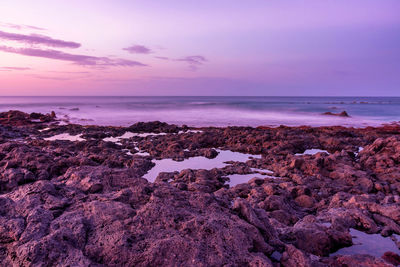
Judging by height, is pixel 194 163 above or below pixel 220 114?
below

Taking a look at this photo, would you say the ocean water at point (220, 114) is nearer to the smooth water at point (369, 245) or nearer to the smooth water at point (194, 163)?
the smooth water at point (194, 163)

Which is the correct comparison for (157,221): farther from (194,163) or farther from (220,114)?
(220,114)

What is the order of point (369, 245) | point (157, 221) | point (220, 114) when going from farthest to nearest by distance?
point (220, 114), point (369, 245), point (157, 221)

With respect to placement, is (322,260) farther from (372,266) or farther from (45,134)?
(45,134)

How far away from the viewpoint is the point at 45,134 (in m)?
22.1

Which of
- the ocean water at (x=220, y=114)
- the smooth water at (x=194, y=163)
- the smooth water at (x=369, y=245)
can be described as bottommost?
the smooth water at (x=194, y=163)

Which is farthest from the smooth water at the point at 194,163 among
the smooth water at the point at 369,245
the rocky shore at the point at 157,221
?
the smooth water at the point at 369,245

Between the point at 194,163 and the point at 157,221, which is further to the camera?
the point at 194,163

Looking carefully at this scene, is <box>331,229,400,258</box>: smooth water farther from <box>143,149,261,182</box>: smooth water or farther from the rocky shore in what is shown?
<box>143,149,261,182</box>: smooth water

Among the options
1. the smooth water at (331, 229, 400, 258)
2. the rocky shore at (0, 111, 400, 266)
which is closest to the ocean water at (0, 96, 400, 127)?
the rocky shore at (0, 111, 400, 266)

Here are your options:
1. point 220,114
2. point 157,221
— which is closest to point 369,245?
point 157,221

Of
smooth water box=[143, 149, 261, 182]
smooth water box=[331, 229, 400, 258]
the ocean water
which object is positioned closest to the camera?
smooth water box=[331, 229, 400, 258]

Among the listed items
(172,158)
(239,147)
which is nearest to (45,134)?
(172,158)

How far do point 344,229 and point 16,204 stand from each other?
6408mm
